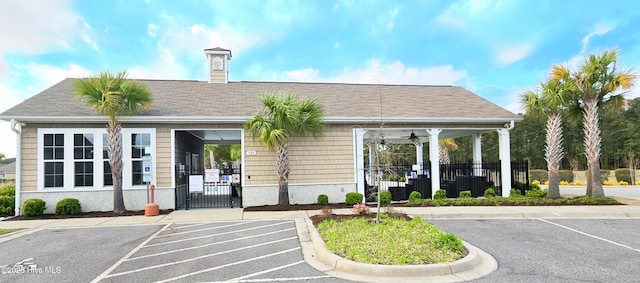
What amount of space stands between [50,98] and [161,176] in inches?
202

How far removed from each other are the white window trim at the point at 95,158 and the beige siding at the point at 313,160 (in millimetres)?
3443

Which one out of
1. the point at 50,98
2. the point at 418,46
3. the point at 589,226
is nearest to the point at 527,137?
the point at 418,46

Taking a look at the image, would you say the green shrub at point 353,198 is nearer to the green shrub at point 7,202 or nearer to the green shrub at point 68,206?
the green shrub at point 68,206

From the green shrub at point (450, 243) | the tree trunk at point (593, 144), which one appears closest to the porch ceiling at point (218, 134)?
the green shrub at point (450, 243)

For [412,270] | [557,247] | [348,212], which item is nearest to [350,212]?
[348,212]

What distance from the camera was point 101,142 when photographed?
37.1 feet

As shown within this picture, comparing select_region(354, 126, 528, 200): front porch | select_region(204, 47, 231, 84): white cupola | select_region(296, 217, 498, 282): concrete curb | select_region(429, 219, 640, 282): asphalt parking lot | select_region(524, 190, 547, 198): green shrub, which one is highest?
select_region(204, 47, 231, 84): white cupola

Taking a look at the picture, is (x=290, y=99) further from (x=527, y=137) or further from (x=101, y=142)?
(x=527, y=137)

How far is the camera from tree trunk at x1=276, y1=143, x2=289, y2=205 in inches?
453

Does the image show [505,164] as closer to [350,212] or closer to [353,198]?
[353,198]

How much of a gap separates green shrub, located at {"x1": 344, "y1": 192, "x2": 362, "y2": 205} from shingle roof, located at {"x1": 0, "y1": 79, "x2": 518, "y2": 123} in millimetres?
2759

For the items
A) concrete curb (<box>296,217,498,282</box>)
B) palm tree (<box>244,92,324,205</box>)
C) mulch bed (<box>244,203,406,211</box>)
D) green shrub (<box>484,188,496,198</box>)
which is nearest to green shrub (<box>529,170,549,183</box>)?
green shrub (<box>484,188,496,198</box>)

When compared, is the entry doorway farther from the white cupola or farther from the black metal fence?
the black metal fence

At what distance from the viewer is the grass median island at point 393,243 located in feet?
16.8
